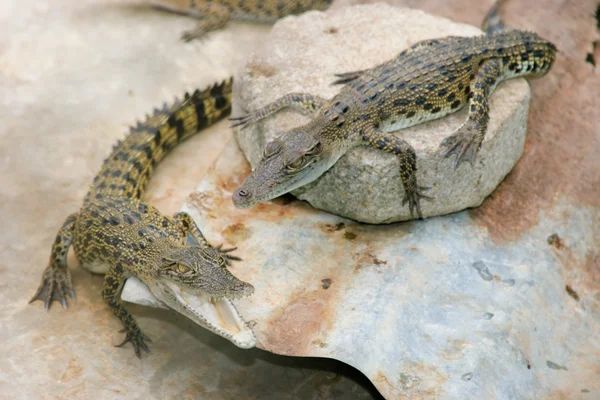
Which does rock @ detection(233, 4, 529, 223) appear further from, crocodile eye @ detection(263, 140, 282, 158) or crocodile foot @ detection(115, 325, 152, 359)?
crocodile foot @ detection(115, 325, 152, 359)

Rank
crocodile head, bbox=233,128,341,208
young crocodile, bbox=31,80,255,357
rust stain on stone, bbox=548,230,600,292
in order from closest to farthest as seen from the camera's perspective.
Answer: young crocodile, bbox=31,80,255,357
crocodile head, bbox=233,128,341,208
rust stain on stone, bbox=548,230,600,292

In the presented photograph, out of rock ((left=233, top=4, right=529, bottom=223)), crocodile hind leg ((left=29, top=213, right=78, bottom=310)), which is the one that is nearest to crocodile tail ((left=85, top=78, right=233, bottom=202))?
crocodile hind leg ((left=29, top=213, right=78, bottom=310))

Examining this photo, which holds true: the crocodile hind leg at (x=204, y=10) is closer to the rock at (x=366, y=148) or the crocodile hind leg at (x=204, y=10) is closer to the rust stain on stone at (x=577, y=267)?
the rock at (x=366, y=148)

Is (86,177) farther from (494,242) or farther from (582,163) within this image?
(582,163)

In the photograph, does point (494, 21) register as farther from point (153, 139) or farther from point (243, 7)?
point (153, 139)

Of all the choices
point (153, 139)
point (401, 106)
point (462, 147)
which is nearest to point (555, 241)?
point (462, 147)

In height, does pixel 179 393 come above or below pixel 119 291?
below

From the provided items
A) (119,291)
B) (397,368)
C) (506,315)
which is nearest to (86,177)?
(119,291)
